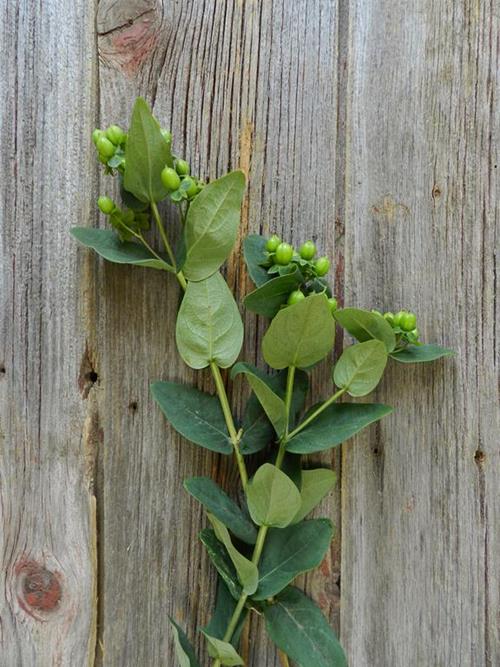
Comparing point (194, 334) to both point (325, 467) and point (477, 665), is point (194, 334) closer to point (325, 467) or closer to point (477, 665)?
point (325, 467)

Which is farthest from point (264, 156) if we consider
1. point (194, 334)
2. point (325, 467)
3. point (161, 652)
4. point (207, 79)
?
point (161, 652)

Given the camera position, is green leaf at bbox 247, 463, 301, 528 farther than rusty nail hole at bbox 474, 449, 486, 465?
No

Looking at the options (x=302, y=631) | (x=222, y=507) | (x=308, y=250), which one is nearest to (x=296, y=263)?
(x=308, y=250)

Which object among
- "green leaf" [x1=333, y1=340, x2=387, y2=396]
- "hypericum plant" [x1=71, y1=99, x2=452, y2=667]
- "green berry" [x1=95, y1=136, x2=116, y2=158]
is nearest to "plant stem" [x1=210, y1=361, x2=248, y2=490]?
"hypericum plant" [x1=71, y1=99, x2=452, y2=667]

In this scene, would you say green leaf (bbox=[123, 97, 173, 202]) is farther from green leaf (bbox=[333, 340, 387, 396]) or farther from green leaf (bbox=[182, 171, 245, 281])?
green leaf (bbox=[333, 340, 387, 396])

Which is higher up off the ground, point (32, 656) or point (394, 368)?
point (394, 368)
